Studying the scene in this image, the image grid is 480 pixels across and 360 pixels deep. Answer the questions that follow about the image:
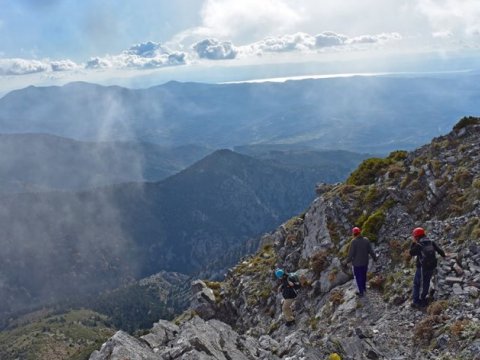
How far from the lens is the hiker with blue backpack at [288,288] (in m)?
31.5

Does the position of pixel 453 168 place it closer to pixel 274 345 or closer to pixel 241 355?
pixel 274 345

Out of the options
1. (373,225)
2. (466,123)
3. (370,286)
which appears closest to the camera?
(370,286)

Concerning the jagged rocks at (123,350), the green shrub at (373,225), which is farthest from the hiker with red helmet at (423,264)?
the jagged rocks at (123,350)

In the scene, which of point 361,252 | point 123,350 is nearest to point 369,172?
point 361,252

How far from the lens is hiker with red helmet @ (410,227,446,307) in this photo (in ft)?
75.3

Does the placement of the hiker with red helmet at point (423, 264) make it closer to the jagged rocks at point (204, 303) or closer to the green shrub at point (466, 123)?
the green shrub at point (466, 123)

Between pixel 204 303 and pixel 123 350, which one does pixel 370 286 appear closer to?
pixel 123 350

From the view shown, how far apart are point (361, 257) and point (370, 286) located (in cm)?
243

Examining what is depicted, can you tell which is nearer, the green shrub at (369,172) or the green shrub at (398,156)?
the green shrub at (369,172)

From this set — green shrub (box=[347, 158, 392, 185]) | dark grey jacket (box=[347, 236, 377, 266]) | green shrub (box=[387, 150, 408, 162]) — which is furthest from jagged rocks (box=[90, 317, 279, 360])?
green shrub (box=[387, 150, 408, 162])

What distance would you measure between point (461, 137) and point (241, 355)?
28027mm

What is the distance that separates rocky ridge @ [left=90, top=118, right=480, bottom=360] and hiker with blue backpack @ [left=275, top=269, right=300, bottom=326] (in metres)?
0.82

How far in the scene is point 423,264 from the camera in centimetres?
2300

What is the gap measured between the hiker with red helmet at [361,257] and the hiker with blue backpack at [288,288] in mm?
5082
